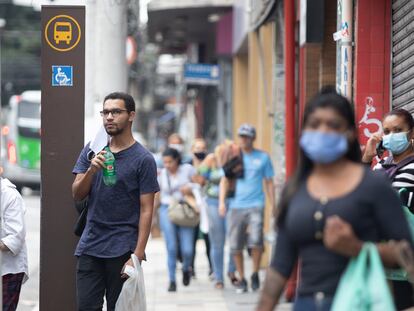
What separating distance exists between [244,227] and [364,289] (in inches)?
360

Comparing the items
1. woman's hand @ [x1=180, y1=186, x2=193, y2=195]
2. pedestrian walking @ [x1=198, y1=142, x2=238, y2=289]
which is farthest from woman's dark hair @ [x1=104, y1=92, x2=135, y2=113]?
woman's hand @ [x1=180, y1=186, x2=193, y2=195]

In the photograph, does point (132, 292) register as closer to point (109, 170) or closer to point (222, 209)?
point (109, 170)

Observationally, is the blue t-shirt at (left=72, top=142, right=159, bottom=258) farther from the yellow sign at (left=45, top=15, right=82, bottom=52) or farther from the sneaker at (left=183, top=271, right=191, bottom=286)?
the sneaker at (left=183, top=271, right=191, bottom=286)

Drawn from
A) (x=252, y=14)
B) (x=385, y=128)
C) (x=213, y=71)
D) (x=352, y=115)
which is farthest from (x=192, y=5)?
(x=352, y=115)

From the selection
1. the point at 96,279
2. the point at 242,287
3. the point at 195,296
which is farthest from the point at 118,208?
the point at 242,287

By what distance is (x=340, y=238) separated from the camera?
472cm

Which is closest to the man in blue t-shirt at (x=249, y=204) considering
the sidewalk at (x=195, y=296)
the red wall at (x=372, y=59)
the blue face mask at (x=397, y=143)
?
the sidewalk at (x=195, y=296)

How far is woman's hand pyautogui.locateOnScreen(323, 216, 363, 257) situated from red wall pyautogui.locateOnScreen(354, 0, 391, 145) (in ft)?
17.4

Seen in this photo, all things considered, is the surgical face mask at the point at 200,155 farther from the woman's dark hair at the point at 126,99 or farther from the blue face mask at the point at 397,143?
the blue face mask at the point at 397,143

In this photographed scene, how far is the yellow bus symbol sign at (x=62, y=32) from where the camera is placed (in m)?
8.79

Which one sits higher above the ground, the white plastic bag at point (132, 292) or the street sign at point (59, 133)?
the street sign at point (59, 133)

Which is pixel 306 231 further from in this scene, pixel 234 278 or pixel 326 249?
pixel 234 278

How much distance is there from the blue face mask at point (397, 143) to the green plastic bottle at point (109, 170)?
70.6 inches

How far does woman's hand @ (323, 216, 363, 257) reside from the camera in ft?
15.5
